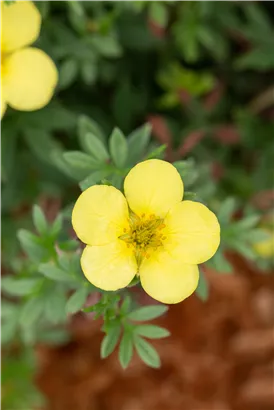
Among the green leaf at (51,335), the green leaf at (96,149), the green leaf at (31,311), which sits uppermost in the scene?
the green leaf at (96,149)

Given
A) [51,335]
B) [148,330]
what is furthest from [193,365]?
[148,330]

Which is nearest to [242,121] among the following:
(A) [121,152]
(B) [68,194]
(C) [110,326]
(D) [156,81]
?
(D) [156,81]

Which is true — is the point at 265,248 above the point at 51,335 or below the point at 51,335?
above

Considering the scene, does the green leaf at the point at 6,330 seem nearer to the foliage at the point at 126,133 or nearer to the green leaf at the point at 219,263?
the foliage at the point at 126,133

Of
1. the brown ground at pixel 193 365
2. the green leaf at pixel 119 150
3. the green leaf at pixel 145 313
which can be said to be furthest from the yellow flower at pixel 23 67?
the brown ground at pixel 193 365

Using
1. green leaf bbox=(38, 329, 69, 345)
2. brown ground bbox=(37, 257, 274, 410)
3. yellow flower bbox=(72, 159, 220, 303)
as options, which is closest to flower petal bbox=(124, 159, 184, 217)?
yellow flower bbox=(72, 159, 220, 303)

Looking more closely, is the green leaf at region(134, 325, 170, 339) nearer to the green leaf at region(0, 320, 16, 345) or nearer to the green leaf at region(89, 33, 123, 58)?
the green leaf at region(0, 320, 16, 345)

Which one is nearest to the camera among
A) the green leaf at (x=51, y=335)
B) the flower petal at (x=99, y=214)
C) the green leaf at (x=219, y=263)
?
the flower petal at (x=99, y=214)

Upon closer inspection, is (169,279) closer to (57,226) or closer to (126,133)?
(57,226)
